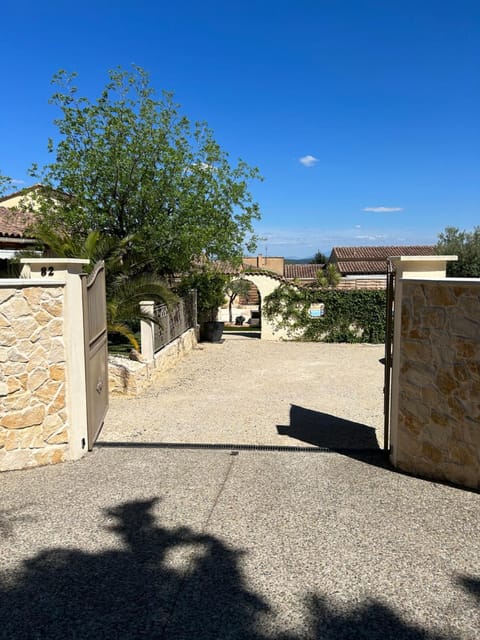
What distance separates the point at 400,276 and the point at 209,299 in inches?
535

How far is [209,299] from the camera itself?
18.4m

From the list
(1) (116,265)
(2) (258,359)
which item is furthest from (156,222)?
(2) (258,359)

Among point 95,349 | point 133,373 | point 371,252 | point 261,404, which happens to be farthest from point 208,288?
point 371,252

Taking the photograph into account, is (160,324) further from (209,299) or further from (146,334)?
(209,299)

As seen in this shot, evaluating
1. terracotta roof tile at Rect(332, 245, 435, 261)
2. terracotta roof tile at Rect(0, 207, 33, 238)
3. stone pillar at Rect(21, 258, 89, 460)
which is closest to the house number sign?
terracotta roof tile at Rect(0, 207, 33, 238)

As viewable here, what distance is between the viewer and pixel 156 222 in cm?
1381

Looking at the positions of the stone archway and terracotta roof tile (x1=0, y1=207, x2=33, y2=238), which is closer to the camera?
terracotta roof tile (x1=0, y1=207, x2=33, y2=238)

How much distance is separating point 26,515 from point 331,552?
2.65 m

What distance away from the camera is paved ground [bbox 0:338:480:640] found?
2.82 metres

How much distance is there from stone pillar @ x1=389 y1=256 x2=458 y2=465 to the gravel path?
97 centimetres

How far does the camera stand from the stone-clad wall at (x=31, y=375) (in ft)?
16.0

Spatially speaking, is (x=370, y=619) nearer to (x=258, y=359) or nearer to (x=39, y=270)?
(x=39, y=270)

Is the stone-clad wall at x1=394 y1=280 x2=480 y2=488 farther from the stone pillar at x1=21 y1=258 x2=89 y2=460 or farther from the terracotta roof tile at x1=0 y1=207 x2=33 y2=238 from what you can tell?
the terracotta roof tile at x1=0 y1=207 x2=33 y2=238

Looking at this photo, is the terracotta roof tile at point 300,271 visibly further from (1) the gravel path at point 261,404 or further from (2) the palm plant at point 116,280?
(2) the palm plant at point 116,280
